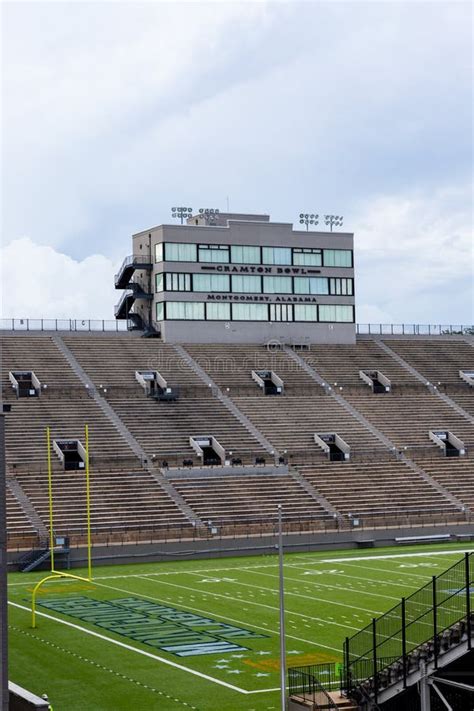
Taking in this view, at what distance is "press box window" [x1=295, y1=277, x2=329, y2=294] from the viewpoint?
7881 centimetres

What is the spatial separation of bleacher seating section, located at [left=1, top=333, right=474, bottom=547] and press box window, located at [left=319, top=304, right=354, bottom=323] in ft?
6.84

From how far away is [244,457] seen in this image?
62.4 meters

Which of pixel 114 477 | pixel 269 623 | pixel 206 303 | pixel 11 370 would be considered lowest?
pixel 269 623

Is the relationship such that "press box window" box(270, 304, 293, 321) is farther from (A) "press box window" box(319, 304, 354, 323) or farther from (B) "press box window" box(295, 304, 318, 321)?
(A) "press box window" box(319, 304, 354, 323)

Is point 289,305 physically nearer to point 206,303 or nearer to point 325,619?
point 206,303

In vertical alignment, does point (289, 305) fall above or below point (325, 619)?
above

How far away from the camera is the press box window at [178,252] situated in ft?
246

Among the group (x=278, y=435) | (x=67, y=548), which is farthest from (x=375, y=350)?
(x=67, y=548)

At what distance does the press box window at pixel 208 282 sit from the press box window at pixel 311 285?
214 inches

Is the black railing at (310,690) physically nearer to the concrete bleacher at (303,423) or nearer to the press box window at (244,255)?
the concrete bleacher at (303,423)

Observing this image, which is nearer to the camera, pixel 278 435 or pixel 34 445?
pixel 34 445

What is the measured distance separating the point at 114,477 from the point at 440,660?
126ft

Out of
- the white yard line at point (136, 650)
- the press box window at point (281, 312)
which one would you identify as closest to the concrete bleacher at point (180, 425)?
the press box window at point (281, 312)

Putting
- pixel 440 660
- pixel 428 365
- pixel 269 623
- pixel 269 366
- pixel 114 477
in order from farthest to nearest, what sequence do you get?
pixel 428 365 < pixel 269 366 < pixel 114 477 < pixel 269 623 < pixel 440 660
